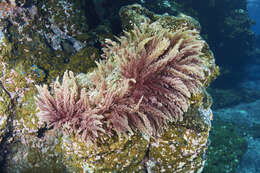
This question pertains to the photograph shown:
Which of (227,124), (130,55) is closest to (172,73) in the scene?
(130,55)

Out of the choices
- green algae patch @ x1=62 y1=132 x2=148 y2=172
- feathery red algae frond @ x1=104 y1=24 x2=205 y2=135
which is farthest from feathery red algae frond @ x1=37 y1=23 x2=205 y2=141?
green algae patch @ x1=62 y1=132 x2=148 y2=172

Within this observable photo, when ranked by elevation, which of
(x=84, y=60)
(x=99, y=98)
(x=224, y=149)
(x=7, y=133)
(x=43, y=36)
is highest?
(x=43, y=36)

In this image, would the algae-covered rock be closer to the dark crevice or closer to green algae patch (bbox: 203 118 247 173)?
the dark crevice

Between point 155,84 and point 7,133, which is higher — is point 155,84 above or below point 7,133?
above

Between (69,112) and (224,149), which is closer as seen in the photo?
(69,112)

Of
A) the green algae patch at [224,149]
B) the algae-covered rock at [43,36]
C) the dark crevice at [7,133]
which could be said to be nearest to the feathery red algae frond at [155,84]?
the algae-covered rock at [43,36]

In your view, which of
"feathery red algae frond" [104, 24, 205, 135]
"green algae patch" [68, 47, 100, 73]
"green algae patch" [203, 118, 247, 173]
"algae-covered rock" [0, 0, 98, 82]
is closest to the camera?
"feathery red algae frond" [104, 24, 205, 135]

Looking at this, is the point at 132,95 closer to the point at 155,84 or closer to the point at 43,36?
the point at 155,84

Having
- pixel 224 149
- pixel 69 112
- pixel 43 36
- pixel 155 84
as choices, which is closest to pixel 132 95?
pixel 155 84
